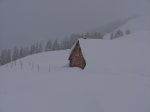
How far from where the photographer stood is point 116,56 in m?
43.4

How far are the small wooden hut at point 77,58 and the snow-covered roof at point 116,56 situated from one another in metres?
0.78

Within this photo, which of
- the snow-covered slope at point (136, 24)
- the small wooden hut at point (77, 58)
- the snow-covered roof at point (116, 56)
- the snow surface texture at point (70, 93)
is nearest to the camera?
the snow surface texture at point (70, 93)

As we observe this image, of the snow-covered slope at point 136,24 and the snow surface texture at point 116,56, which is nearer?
the snow surface texture at point 116,56

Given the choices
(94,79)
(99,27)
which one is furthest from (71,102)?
(99,27)

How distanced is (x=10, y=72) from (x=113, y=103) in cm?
896

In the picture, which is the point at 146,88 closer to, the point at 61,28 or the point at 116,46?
the point at 116,46

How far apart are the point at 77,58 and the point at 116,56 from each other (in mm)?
5053

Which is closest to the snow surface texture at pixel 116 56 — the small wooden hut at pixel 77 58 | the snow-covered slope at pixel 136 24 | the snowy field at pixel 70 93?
the small wooden hut at pixel 77 58

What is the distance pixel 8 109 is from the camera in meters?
18.9

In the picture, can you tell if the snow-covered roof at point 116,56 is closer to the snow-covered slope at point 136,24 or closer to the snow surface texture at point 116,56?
the snow surface texture at point 116,56

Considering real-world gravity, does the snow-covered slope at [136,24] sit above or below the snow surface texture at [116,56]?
above

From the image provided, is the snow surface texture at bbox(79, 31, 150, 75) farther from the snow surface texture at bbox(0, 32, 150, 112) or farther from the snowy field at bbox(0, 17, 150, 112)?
the snowy field at bbox(0, 17, 150, 112)

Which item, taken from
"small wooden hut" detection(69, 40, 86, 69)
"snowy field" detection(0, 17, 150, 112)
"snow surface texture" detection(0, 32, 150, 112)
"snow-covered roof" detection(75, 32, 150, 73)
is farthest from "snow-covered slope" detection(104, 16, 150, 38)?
"snowy field" detection(0, 17, 150, 112)

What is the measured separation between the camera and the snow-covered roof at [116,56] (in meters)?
40.1
